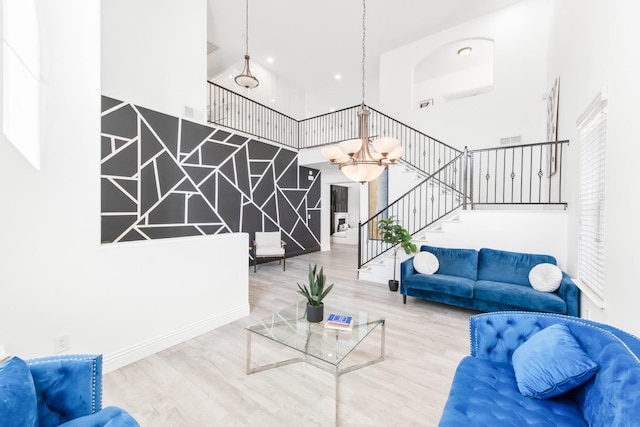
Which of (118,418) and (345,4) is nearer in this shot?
(118,418)

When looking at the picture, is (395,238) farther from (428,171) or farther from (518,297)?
(428,171)

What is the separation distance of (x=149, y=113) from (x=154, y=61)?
86cm

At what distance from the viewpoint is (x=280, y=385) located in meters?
2.12

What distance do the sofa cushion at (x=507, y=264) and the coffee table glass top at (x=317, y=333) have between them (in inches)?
89.1

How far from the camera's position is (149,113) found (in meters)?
4.41

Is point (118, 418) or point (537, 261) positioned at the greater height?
point (537, 261)

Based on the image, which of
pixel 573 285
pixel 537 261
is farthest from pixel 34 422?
pixel 537 261

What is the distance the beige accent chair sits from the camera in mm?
5995

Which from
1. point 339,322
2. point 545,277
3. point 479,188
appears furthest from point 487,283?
point 479,188

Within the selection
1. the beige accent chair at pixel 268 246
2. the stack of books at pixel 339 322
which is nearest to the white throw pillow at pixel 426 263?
the stack of books at pixel 339 322

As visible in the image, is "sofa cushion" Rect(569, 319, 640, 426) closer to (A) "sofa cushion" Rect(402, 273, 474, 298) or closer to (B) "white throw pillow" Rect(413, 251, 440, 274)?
(A) "sofa cushion" Rect(402, 273, 474, 298)

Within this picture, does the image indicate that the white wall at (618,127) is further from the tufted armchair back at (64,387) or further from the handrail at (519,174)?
the tufted armchair back at (64,387)

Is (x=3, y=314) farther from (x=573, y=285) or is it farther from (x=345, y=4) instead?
(x=345, y=4)

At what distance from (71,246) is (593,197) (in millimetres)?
4647
